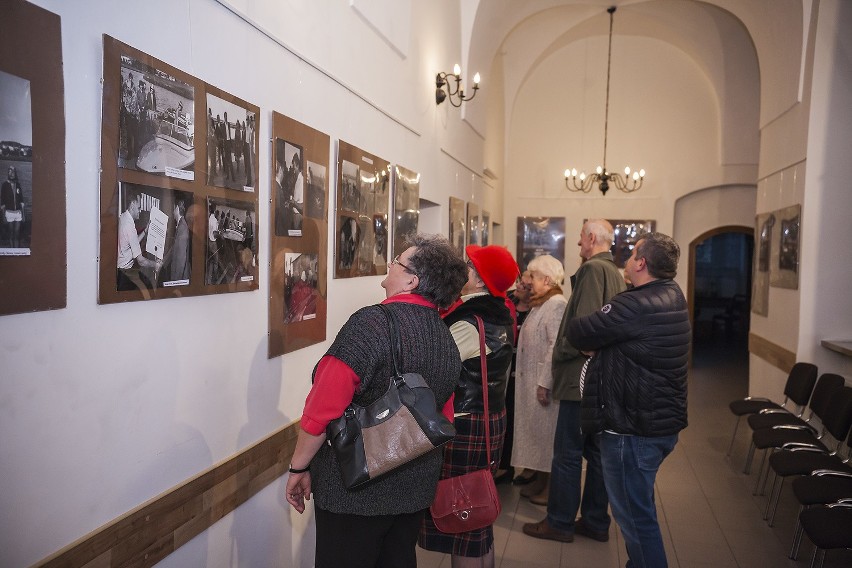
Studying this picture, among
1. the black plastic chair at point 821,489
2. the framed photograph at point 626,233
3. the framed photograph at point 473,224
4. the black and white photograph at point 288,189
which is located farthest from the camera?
the framed photograph at point 626,233

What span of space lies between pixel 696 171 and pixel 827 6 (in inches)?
212

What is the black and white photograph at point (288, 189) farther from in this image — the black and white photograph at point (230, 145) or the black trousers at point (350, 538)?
the black trousers at point (350, 538)

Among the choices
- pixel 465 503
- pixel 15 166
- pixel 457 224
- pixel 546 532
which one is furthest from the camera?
pixel 457 224

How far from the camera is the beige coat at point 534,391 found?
5.03 m

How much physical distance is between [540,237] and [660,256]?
9239 mm

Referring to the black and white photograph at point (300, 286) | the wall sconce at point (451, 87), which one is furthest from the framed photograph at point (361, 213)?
the wall sconce at point (451, 87)

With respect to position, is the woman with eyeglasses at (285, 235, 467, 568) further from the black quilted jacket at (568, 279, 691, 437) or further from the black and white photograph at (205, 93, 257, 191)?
the black quilted jacket at (568, 279, 691, 437)

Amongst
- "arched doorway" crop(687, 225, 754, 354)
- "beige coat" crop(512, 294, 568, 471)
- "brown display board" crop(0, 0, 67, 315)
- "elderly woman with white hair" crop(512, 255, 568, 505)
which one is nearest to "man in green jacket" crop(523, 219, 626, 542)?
"elderly woman with white hair" crop(512, 255, 568, 505)

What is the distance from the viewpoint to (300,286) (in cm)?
342

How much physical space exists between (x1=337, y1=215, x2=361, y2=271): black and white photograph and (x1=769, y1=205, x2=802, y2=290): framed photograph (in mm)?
5022

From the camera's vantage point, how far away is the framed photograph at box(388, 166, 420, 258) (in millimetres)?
5070

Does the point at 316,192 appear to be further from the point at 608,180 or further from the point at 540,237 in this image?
the point at 540,237

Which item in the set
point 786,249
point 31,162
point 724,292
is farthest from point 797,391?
point 724,292

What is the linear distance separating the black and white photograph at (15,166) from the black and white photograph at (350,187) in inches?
89.3
